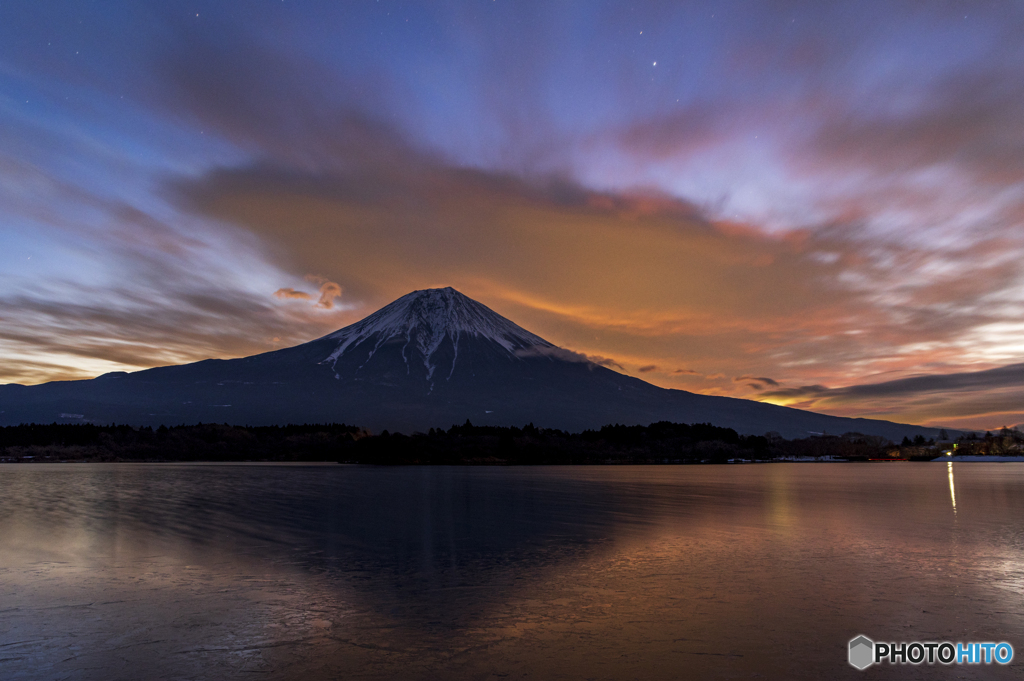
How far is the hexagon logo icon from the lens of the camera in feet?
39.2

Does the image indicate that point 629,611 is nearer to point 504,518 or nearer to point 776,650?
point 776,650

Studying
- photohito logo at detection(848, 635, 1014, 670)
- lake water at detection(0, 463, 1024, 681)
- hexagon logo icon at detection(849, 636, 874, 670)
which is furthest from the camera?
photohito logo at detection(848, 635, 1014, 670)

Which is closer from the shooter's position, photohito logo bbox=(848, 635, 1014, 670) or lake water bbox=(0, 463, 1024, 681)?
lake water bbox=(0, 463, 1024, 681)

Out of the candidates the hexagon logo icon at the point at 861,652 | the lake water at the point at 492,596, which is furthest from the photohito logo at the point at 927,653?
the lake water at the point at 492,596

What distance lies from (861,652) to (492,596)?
8.77 m

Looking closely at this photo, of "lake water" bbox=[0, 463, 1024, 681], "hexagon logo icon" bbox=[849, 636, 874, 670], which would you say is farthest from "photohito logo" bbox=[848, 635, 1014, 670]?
"lake water" bbox=[0, 463, 1024, 681]

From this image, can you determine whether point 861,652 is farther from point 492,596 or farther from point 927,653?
point 492,596

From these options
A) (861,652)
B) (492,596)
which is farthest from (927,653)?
(492,596)

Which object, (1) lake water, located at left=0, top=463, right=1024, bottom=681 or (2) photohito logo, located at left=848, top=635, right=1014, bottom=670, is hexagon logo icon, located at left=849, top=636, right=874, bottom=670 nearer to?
(2) photohito logo, located at left=848, top=635, right=1014, bottom=670

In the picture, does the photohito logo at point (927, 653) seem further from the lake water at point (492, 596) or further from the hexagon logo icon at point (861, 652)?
the lake water at point (492, 596)

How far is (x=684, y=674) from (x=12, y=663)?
12.3 meters

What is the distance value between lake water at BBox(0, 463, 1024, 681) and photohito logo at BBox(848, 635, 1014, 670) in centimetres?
28

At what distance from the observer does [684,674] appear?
437 inches

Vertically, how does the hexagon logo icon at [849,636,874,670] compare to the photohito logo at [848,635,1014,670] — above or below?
above
